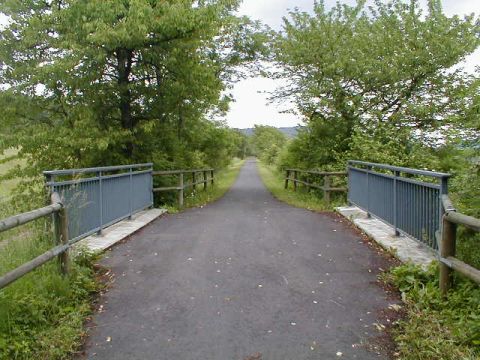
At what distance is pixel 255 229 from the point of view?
816cm

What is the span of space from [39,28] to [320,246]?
9.15 meters

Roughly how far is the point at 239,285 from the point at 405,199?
10.3ft

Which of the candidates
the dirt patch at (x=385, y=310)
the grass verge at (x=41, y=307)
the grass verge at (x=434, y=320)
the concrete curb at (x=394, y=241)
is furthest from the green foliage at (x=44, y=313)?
the concrete curb at (x=394, y=241)

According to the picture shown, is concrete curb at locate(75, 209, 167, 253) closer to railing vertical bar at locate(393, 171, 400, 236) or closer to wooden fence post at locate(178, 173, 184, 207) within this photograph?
wooden fence post at locate(178, 173, 184, 207)

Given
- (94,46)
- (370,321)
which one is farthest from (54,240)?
(94,46)

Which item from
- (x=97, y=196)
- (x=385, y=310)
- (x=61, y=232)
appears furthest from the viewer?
(x=97, y=196)

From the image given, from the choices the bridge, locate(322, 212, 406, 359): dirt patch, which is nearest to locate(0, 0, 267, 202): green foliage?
the bridge

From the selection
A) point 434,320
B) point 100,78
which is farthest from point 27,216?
point 100,78

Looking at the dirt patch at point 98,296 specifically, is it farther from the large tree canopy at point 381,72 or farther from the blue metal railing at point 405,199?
the large tree canopy at point 381,72

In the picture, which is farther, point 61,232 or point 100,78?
point 100,78

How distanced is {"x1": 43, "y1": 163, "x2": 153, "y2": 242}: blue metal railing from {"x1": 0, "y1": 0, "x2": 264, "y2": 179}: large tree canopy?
1.77 meters

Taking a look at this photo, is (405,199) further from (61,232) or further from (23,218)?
(23,218)

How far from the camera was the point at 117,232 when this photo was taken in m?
7.58

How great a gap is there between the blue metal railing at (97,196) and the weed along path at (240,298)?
2.12 ft
